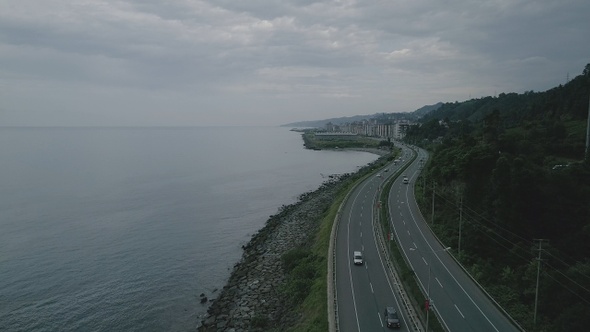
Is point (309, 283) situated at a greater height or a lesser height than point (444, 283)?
lesser

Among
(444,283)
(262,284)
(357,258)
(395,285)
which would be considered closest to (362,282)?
(395,285)

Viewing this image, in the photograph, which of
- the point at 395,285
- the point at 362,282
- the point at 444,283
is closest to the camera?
the point at 395,285

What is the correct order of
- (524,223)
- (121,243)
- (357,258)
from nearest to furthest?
(357,258)
(524,223)
(121,243)

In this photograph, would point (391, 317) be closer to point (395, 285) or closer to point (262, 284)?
point (395, 285)

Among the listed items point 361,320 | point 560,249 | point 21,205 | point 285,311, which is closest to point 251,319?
point 285,311

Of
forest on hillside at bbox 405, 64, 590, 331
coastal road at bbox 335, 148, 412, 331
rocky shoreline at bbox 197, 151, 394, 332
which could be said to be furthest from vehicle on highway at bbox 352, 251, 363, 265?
forest on hillside at bbox 405, 64, 590, 331

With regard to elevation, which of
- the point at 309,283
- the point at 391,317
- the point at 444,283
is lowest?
the point at 309,283

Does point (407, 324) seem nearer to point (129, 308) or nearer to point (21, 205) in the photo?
point (129, 308)

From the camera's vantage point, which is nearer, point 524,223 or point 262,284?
point 524,223
